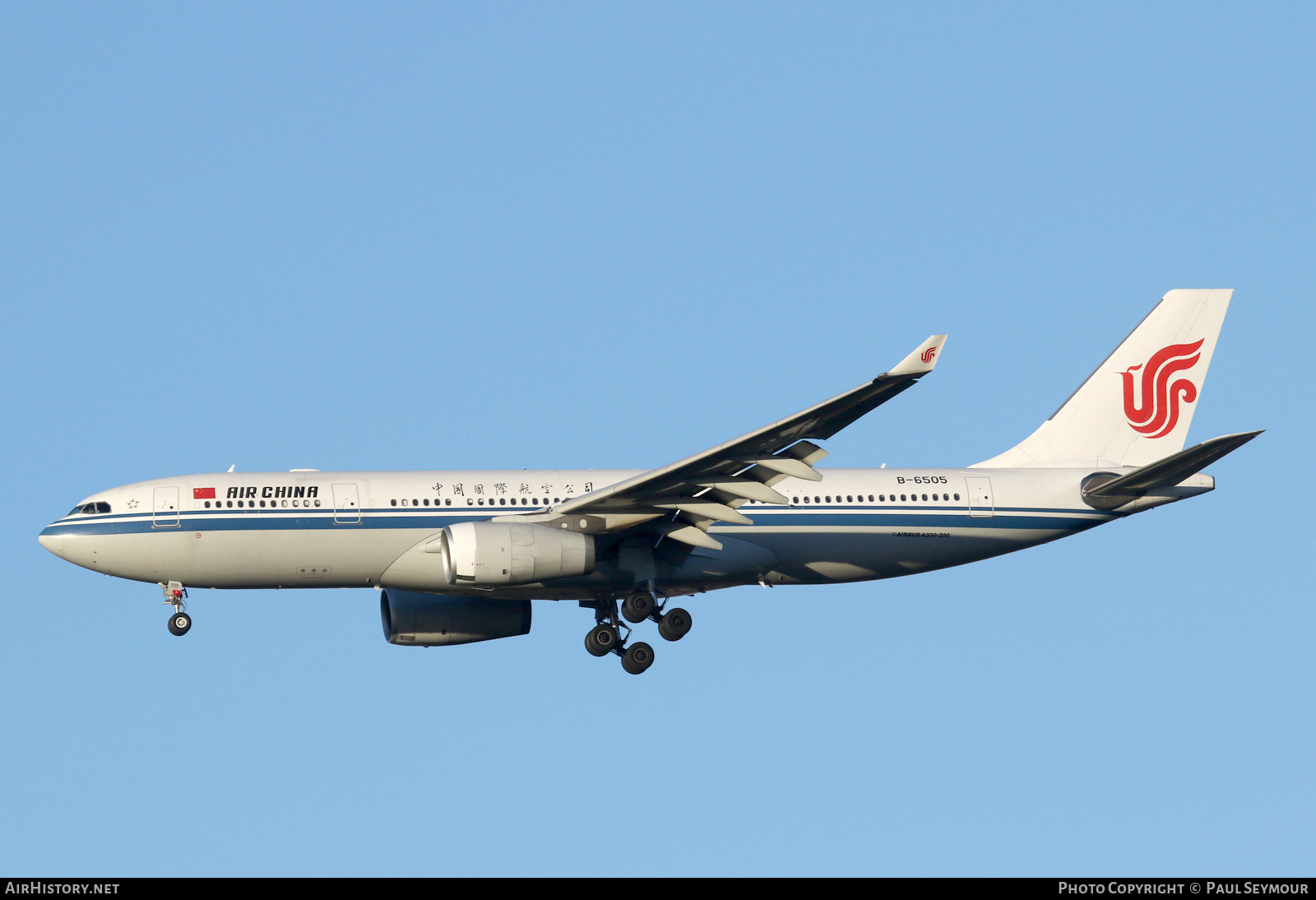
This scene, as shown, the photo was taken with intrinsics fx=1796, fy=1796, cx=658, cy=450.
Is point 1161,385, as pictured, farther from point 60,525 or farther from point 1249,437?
point 60,525

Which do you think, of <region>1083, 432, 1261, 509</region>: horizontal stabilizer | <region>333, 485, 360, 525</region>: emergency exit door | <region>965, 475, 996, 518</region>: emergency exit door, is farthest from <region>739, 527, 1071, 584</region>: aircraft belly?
<region>333, 485, 360, 525</region>: emergency exit door

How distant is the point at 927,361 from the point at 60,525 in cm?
2034

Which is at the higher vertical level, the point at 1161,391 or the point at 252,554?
the point at 1161,391

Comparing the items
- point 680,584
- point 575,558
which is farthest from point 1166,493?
point 575,558

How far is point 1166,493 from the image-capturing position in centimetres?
4266

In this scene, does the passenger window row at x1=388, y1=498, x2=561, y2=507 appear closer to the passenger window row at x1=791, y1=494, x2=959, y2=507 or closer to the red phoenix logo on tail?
the passenger window row at x1=791, y1=494, x2=959, y2=507

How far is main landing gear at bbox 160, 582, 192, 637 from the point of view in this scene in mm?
39750

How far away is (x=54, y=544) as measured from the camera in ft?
131

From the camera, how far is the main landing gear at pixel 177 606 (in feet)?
130

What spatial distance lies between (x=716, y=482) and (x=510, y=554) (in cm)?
451

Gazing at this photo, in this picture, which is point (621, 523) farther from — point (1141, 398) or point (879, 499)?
point (1141, 398)

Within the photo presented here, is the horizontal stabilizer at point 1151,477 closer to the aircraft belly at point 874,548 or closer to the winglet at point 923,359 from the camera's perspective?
the aircraft belly at point 874,548

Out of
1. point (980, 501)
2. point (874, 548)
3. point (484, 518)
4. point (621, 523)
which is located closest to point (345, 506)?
point (484, 518)

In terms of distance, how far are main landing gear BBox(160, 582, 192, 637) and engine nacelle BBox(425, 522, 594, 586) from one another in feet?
21.0
